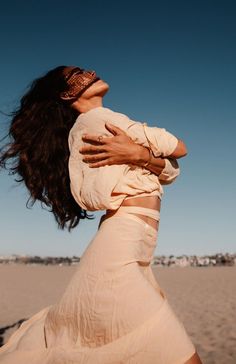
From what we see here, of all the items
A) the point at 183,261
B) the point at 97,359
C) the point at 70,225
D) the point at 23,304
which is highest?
A: the point at 70,225

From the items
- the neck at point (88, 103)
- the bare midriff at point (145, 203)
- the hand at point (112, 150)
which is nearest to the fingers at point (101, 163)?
the hand at point (112, 150)

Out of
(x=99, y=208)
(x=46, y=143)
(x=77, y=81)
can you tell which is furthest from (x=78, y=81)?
(x=99, y=208)

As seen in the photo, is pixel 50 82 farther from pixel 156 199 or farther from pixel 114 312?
pixel 114 312

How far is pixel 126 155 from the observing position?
200 cm

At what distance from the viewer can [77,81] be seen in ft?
7.63

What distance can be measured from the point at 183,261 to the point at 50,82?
6426 cm

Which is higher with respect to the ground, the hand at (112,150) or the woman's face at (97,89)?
the woman's face at (97,89)

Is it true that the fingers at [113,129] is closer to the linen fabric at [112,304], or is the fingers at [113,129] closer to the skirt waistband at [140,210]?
the linen fabric at [112,304]

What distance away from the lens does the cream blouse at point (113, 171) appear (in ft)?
6.21

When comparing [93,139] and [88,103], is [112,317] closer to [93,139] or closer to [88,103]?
[93,139]

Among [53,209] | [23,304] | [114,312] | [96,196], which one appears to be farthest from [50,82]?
[23,304]

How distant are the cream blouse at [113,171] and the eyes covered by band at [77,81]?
7.9 inches

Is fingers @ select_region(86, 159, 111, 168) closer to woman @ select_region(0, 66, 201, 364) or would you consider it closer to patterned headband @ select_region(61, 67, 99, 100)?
woman @ select_region(0, 66, 201, 364)

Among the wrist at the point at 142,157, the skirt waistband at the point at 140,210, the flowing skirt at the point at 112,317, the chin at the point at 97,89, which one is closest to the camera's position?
the flowing skirt at the point at 112,317
